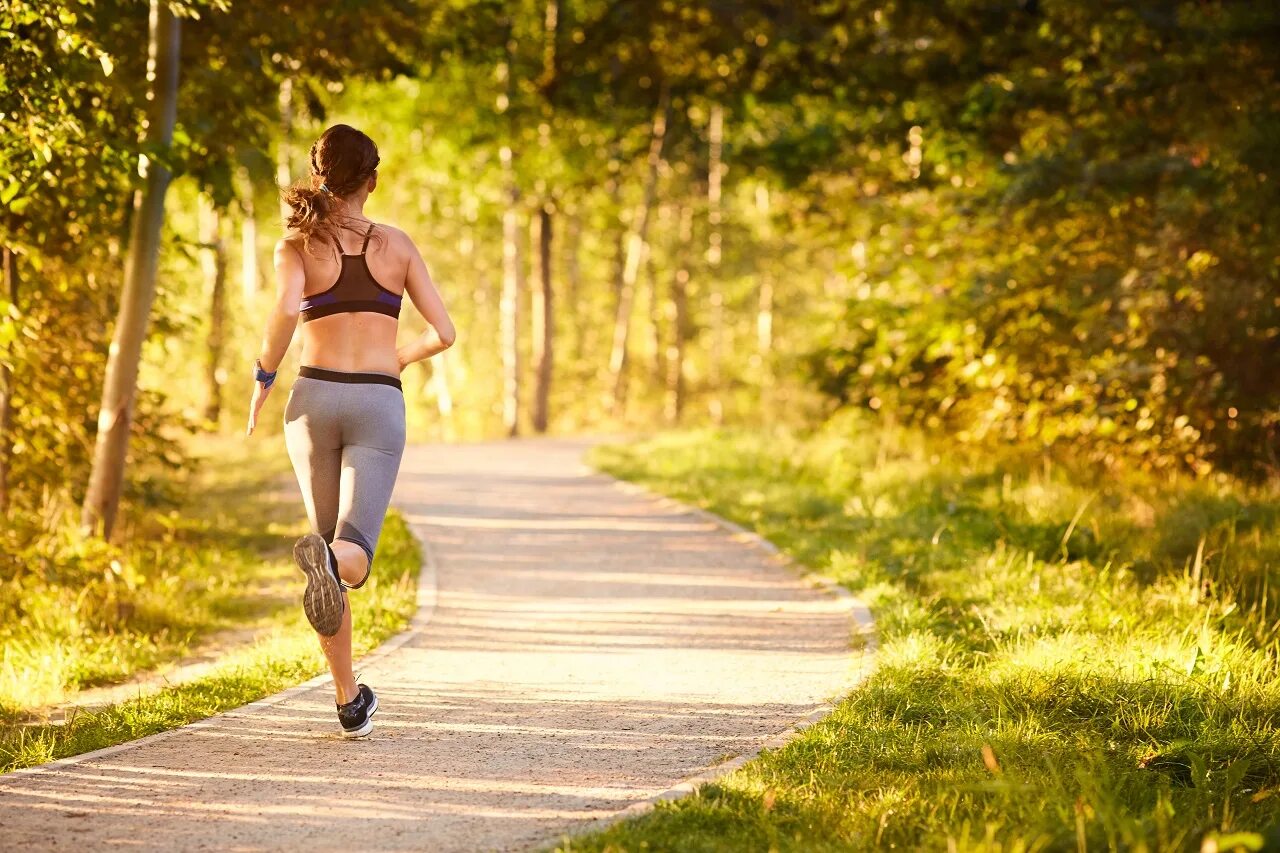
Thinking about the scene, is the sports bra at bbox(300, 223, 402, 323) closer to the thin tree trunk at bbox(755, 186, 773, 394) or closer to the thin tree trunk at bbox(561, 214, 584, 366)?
the thin tree trunk at bbox(755, 186, 773, 394)

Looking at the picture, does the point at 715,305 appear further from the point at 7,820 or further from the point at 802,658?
the point at 7,820

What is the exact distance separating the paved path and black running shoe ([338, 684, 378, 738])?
0.09 meters

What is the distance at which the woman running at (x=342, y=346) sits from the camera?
5.16m

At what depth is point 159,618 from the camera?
29.6 ft

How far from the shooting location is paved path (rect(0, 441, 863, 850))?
181 inches

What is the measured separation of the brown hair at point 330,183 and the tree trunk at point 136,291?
496 centimetres

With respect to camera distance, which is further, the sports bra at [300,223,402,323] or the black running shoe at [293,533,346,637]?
the sports bra at [300,223,402,323]

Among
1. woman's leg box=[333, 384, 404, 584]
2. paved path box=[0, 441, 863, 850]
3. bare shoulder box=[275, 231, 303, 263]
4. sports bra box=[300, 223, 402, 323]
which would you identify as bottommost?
paved path box=[0, 441, 863, 850]

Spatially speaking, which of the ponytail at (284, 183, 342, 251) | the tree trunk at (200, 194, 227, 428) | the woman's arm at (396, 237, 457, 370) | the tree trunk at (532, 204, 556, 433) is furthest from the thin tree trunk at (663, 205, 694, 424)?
the ponytail at (284, 183, 342, 251)

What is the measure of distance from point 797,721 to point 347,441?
7.70 ft

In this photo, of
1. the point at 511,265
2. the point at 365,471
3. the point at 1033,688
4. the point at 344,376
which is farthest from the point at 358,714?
the point at 511,265

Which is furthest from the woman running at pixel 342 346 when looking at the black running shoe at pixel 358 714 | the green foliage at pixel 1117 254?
the green foliage at pixel 1117 254

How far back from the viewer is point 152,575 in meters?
10.4

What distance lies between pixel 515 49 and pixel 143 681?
20.9m
